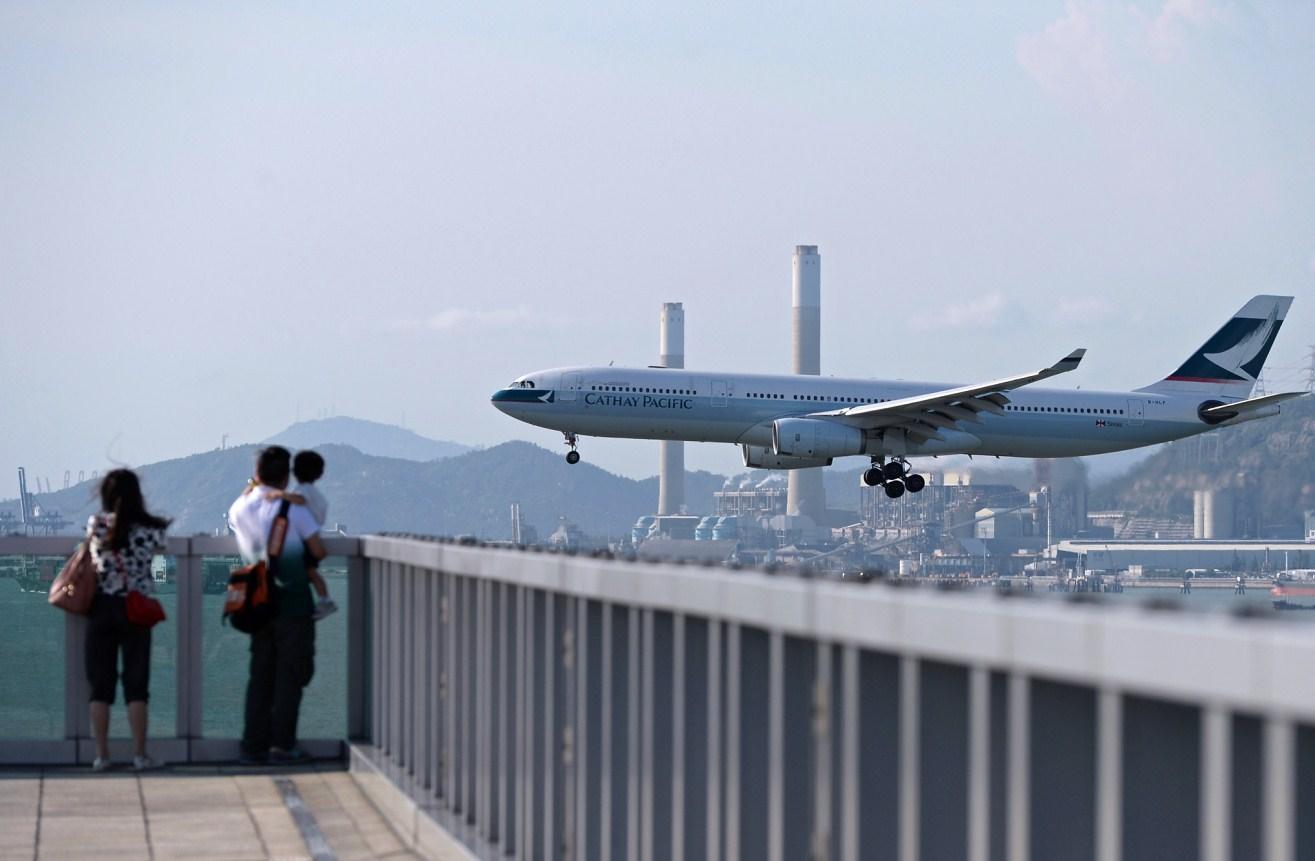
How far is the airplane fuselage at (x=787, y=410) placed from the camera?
57.4 m

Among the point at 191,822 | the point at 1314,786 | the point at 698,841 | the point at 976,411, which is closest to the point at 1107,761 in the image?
the point at 1314,786

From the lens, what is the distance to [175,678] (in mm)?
12062

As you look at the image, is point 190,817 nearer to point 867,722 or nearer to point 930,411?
point 867,722

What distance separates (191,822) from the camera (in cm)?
1042

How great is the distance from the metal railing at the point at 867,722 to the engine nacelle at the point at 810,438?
48851 millimetres

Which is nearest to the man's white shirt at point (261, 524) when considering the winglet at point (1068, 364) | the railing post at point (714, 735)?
the railing post at point (714, 735)

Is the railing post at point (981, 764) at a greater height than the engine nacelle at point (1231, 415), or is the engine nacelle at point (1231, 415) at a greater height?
the engine nacelle at point (1231, 415)

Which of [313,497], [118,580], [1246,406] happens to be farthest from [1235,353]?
[118,580]

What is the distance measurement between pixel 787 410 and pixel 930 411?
458 cm

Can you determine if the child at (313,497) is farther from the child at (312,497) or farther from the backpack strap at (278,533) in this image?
the backpack strap at (278,533)

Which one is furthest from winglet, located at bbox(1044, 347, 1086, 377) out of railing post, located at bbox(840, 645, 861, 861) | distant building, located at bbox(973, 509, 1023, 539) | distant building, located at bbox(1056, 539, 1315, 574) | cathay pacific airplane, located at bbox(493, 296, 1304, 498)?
distant building, located at bbox(973, 509, 1023, 539)

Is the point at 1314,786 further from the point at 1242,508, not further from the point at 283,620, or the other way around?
the point at 1242,508

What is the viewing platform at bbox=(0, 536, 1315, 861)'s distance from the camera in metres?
3.41

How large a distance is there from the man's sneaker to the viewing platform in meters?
0.13
